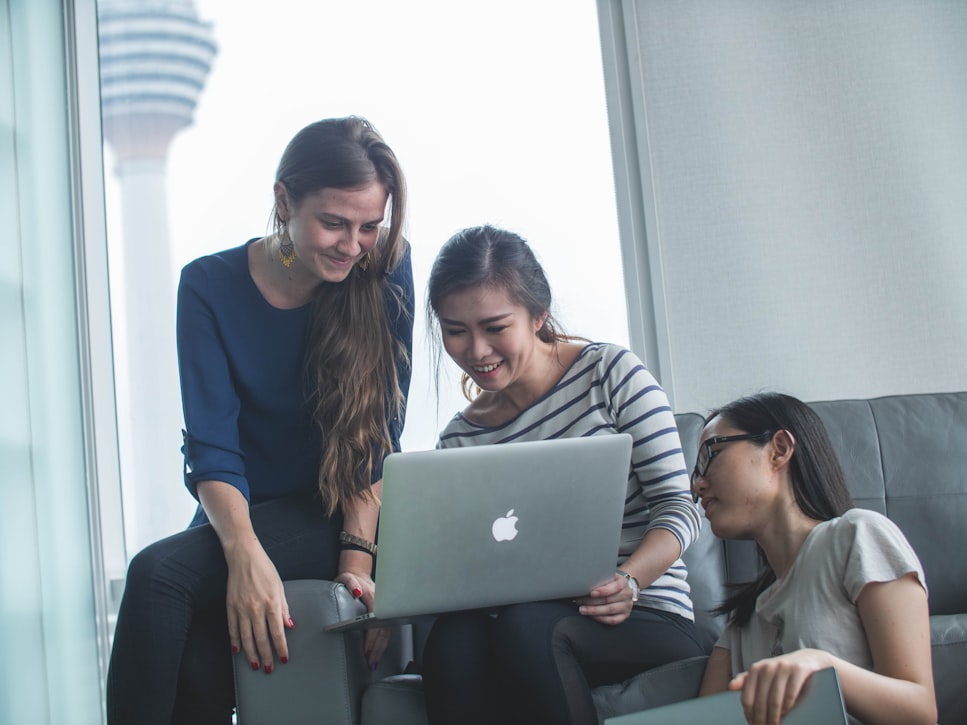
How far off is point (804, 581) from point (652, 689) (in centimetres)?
30

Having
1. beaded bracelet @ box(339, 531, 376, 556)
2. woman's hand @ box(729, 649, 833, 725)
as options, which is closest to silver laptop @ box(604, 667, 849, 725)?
woman's hand @ box(729, 649, 833, 725)

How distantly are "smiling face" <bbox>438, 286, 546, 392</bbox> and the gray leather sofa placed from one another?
18.3 inches

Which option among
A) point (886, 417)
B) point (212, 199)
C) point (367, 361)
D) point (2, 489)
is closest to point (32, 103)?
point (212, 199)

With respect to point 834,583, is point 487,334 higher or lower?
higher

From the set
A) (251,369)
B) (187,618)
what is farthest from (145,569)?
(251,369)

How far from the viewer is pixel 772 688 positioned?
914mm

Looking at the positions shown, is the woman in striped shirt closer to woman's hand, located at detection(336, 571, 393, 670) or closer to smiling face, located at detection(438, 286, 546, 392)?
smiling face, located at detection(438, 286, 546, 392)

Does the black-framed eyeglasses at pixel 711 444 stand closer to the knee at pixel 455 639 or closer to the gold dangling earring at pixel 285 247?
the knee at pixel 455 639

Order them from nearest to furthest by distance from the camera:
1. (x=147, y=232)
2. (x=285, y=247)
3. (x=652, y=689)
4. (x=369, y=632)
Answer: (x=652, y=689), (x=369, y=632), (x=285, y=247), (x=147, y=232)

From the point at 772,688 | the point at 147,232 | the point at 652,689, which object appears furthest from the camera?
the point at 147,232

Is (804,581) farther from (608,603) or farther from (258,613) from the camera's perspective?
(258,613)

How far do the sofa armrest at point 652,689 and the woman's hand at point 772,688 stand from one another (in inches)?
17.8

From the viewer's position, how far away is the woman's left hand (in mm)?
1373

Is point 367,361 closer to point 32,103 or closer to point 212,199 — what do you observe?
point 212,199
